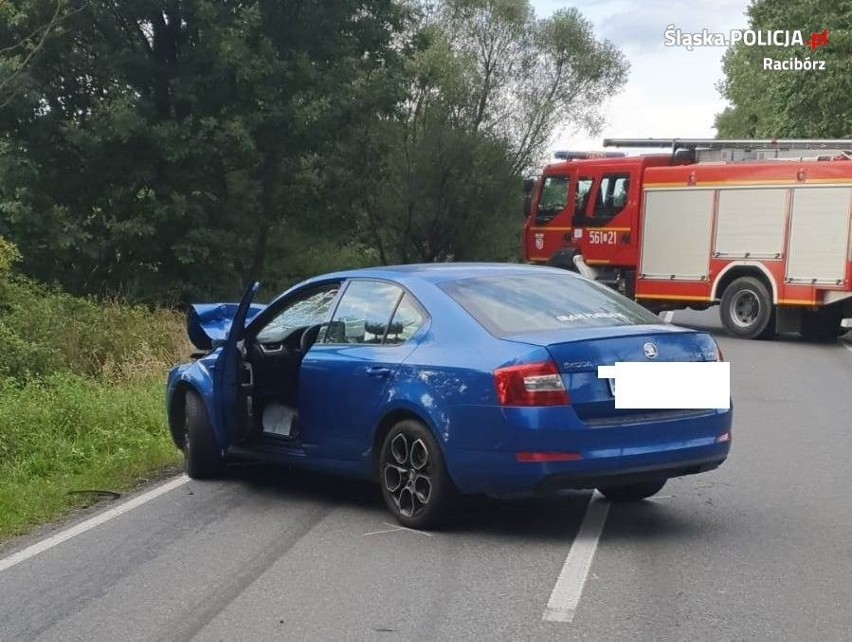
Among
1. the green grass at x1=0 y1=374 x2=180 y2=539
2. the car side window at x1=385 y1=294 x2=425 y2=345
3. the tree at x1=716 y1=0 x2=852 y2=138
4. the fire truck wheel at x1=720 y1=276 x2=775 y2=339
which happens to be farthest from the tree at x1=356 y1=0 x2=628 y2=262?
the car side window at x1=385 y1=294 x2=425 y2=345

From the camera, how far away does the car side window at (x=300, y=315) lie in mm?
8250

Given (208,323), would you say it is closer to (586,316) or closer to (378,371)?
(378,371)

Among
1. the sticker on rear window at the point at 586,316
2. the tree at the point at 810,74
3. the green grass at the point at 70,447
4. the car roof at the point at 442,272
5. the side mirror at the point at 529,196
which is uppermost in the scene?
the tree at the point at 810,74

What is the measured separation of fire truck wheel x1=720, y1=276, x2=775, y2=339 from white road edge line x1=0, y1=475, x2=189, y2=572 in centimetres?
1346

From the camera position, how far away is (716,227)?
70.8 ft

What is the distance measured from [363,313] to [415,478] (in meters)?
1.19

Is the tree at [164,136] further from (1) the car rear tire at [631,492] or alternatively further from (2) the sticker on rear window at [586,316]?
(2) the sticker on rear window at [586,316]

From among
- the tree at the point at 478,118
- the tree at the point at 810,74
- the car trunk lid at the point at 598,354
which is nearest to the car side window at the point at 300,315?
the car trunk lid at the point at 598,354

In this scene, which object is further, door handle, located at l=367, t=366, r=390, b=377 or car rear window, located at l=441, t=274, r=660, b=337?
door handle, located at l=367, t=366, r=390, b=377

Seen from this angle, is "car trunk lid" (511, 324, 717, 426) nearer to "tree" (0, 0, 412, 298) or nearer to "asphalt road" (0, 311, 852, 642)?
"asphalt road" (0, 311, 852, 642)

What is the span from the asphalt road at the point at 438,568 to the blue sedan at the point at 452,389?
1.12 feet

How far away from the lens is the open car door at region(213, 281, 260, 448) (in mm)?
8445

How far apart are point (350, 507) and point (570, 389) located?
2.01m

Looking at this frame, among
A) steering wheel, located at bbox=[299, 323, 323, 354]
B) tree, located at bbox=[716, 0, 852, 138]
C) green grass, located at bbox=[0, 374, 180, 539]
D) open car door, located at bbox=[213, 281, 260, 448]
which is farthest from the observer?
tree, located at bbox=[716, 0, 852, 138]
